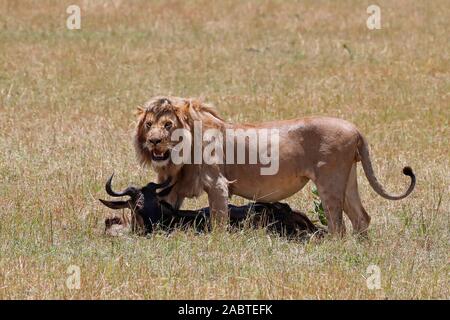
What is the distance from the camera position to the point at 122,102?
14.9 m

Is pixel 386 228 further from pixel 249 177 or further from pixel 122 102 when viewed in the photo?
pixel 122 102

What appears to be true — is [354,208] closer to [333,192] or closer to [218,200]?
[333,192]

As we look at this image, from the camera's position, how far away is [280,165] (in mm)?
9008

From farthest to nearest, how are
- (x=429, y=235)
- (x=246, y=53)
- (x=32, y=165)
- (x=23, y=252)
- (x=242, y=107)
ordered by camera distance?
(x=246, y=53) < (x=242, y=107) < (x=32, y=165) < (x=429, y=235) < (x=23, y=252)

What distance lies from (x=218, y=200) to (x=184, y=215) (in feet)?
1.01

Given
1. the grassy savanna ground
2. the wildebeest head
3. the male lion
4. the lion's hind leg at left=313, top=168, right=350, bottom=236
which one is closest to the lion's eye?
the male lion

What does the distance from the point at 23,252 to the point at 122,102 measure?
6.78 meters

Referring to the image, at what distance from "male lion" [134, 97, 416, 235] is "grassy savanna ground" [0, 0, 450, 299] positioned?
39cm

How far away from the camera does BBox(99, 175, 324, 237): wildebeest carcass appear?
8.88 metres

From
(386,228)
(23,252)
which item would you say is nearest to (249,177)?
(386,228)

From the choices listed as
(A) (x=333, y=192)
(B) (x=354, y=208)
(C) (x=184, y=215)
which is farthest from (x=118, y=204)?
(B) (x=354, y=208)

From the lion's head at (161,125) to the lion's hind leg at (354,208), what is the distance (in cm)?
122

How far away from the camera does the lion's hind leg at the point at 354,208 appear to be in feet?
29.9

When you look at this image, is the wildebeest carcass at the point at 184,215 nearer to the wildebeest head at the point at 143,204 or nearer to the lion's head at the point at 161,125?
the wildebeest head at the point at 143,204
